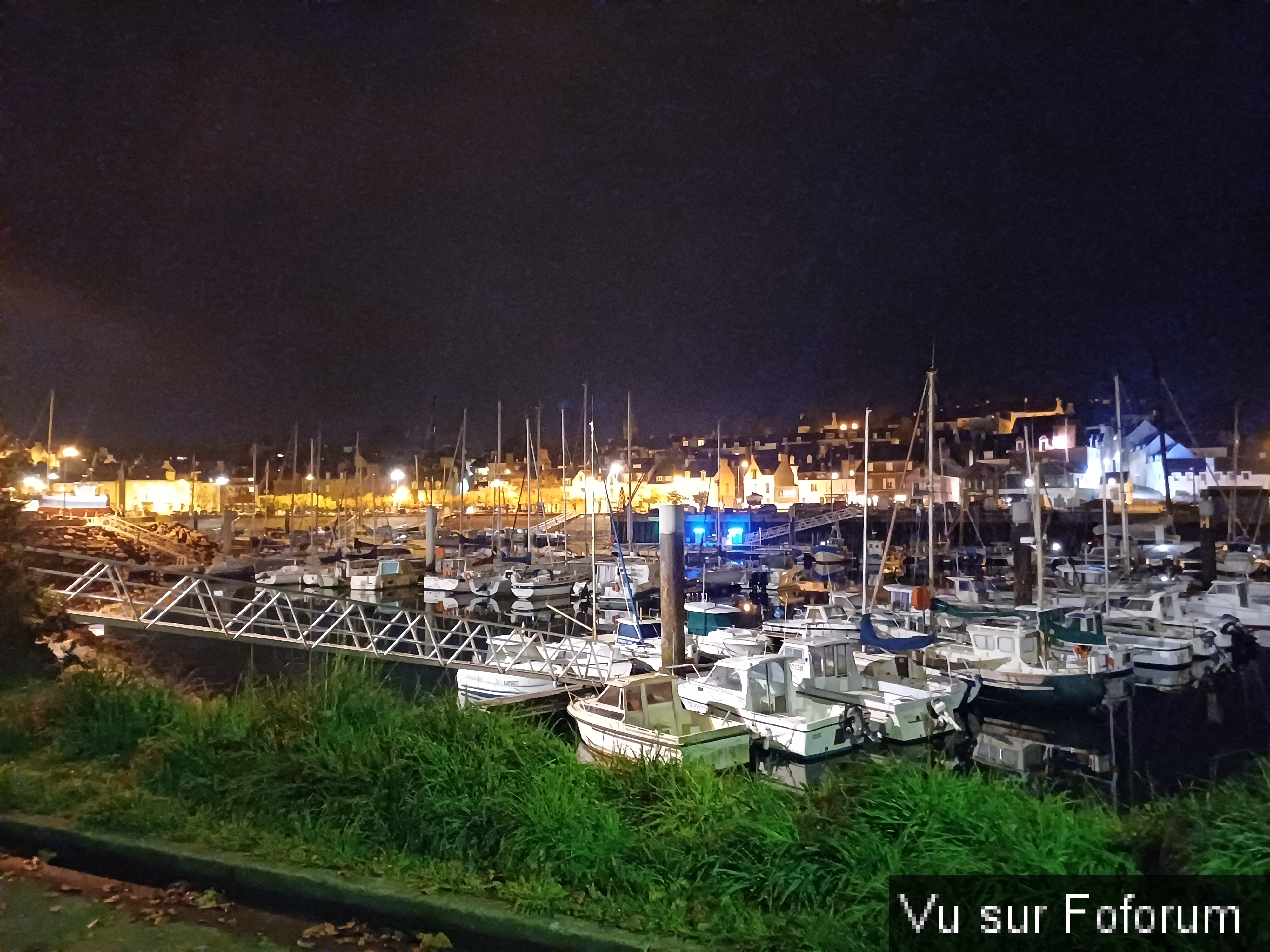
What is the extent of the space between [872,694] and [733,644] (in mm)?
7053

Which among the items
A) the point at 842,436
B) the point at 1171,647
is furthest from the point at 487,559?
the point at 842,436

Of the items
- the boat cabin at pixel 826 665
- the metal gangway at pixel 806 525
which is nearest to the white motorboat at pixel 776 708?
the boat cabin at pixel 826 665

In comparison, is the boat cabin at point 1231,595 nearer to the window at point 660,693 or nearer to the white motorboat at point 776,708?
the white motorboat at point 776,708

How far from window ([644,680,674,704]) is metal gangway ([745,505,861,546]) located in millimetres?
51976

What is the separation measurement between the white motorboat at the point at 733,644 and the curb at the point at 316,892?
2035 centimetres

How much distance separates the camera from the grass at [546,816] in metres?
5.59

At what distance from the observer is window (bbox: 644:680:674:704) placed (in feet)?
53.9

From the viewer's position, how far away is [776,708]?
1886 cm

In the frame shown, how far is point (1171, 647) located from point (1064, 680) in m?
7.45

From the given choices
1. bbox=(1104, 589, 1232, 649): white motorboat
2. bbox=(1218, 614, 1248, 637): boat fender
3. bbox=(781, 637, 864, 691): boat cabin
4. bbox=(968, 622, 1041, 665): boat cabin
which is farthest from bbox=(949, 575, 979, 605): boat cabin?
bbox=(781, 637, 864, 691): boat cabin

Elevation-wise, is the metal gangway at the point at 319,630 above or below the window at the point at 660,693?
above

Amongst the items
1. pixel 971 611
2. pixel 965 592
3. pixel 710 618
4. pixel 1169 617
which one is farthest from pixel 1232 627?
pixel 710 618

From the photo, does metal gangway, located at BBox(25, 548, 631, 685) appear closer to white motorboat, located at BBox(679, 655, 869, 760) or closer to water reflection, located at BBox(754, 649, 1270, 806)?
white motorboat, located at BBox(679, 655, 869, 760)

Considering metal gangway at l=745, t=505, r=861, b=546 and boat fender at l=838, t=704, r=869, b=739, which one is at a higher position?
metal gangway at l=745, t=505, r=861, b=546
